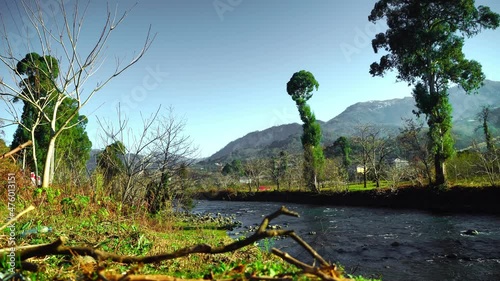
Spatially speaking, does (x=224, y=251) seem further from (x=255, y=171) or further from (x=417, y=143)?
(x=255, y=171)

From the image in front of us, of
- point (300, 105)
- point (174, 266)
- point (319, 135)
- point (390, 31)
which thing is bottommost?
point (174, 266)

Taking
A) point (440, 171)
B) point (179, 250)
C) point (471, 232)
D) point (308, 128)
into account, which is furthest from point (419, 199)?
point (179, 250)

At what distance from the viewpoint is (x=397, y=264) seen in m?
11.2

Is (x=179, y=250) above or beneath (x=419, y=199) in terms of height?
above

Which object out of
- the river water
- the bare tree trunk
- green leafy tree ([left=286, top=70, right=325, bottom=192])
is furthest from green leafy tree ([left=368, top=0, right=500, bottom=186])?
green leafy tree ([left=286, top=70, right=325, bottom=192])

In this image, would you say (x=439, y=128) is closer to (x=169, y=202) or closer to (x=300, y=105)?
(x=300, y=105)

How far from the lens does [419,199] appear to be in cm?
2544

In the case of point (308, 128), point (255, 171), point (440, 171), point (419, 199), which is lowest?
point (419, 199)

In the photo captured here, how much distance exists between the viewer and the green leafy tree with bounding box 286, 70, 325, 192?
39406mm

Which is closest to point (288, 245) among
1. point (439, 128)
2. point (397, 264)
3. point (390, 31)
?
point (397, 264)

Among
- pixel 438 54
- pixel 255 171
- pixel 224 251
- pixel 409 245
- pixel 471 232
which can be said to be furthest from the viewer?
pixel 255 171

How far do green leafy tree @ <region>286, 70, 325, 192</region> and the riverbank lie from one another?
9.07ft

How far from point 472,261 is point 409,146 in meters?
23.5

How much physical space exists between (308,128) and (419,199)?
1757 centimetres
